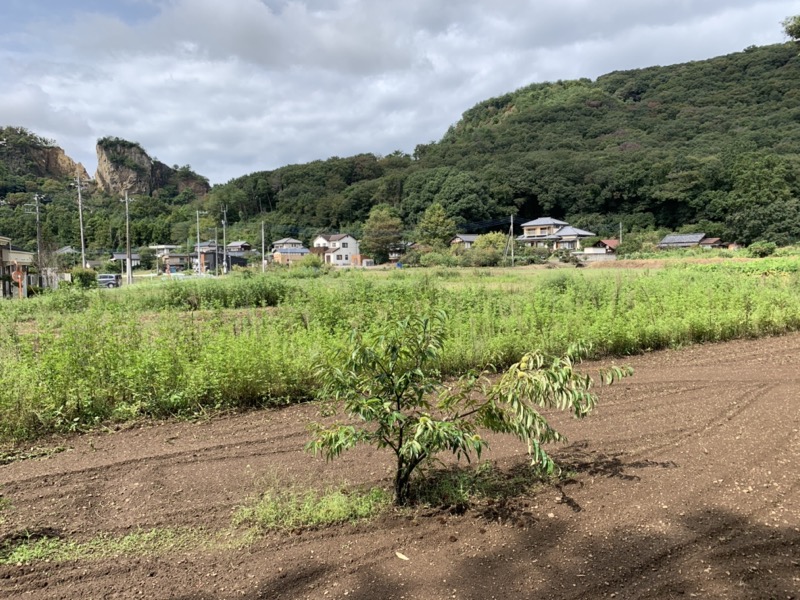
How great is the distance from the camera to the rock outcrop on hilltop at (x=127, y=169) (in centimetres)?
10031

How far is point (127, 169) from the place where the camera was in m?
101

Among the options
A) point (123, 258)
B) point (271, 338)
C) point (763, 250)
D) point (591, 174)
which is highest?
point (591, 174)

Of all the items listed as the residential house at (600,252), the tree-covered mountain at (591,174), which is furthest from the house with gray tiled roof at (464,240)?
the residential house at (600,252)

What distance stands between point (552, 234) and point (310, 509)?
65.1m

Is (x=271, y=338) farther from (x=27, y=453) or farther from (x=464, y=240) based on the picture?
(x=464, y=240)

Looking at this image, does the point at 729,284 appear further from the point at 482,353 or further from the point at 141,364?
the point at 141,364

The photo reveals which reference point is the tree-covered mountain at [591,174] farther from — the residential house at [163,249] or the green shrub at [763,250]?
the green shrub at [763,250]

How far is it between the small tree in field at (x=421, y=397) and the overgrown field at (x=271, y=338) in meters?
0.56

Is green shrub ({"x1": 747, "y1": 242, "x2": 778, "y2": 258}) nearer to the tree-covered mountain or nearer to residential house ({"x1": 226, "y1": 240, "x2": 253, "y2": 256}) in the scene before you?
the tree-covered mountain

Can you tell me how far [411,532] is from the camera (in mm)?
2471

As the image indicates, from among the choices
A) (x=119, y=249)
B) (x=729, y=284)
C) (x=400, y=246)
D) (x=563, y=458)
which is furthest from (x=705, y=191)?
(x=119, y=249)

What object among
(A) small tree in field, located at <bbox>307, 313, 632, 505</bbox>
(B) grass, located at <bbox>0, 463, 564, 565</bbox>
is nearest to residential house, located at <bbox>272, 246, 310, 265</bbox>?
(B) grass, located at <bbox>0, 463, 564, 565</bbox>

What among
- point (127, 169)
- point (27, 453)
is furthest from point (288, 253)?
point (27, 453)

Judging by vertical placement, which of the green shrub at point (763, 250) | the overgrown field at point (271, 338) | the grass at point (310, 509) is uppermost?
the green shrub at point (763, 250)
